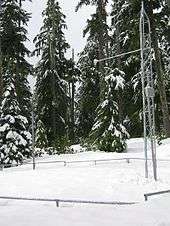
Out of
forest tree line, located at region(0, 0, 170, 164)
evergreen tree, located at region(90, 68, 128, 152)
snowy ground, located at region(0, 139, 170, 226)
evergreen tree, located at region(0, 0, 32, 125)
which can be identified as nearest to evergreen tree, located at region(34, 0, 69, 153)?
forest tree line, located at region(0, 0, 170, 164)

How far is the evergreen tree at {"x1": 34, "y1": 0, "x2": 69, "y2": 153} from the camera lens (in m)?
40.8

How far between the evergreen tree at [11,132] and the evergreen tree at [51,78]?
12.6m

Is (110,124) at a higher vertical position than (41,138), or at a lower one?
higher

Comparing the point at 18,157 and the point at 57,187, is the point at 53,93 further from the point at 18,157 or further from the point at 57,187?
the point at 57,187

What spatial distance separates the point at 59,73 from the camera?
4297 cm

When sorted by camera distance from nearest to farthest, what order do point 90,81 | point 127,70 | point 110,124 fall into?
point 110,124
point 127,70
point 90,81

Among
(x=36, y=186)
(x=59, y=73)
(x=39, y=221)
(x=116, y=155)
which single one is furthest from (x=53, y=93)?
(x=39, y=221)

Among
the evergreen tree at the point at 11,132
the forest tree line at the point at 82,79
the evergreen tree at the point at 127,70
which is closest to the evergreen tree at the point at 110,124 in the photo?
the forest tree line at the point at 82,79

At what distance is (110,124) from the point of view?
90.5 feet

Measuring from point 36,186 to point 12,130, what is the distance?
33.2 feet

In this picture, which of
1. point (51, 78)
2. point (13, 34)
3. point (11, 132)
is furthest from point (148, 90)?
point (51, 78)

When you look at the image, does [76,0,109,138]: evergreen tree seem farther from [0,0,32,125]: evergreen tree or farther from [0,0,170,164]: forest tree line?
[0,0,32,125]: evergreen tree

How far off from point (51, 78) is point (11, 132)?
14.5 m

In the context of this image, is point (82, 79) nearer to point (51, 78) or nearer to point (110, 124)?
point (51, 78)
